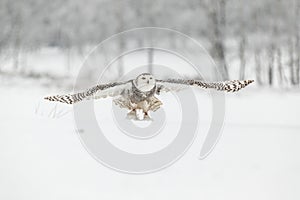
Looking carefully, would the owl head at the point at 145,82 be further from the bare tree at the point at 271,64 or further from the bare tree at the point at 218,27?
the bare tree at the point at 271,64

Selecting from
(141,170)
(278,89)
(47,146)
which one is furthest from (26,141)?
(278,89)

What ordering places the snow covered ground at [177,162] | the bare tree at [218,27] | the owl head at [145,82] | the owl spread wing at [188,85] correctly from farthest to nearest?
the bare tree at [218,27]
the snow covered ground at [177,162]
the owl spread wing at [188,85]
the owl head at [145,82]

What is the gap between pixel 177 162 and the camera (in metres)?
3.67

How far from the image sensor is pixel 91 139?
4012mm

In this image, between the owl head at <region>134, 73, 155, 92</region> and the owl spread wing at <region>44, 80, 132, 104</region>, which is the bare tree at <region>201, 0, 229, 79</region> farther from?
the owl head at <region>134, 73, 155, 92</region>

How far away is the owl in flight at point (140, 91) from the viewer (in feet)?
8.13

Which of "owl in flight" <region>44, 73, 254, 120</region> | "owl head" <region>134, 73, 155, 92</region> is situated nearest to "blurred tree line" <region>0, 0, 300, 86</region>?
"owl in flight" <region>44, 73, 254, 120</region>

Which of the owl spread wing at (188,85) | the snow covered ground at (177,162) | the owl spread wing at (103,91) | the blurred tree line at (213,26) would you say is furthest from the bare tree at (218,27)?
the owl spread wing at (103,91)

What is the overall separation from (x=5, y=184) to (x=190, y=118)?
2065 mm

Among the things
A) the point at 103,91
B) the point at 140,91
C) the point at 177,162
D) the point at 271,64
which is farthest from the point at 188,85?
the point at 271,64

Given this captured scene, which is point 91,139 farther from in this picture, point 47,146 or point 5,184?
point 5,184

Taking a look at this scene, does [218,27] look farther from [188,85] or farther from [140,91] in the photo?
[140,91]

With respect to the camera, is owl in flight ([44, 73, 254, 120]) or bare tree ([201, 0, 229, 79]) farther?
bare tree ([201, 0, 229, 79])

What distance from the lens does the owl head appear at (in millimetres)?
2412
